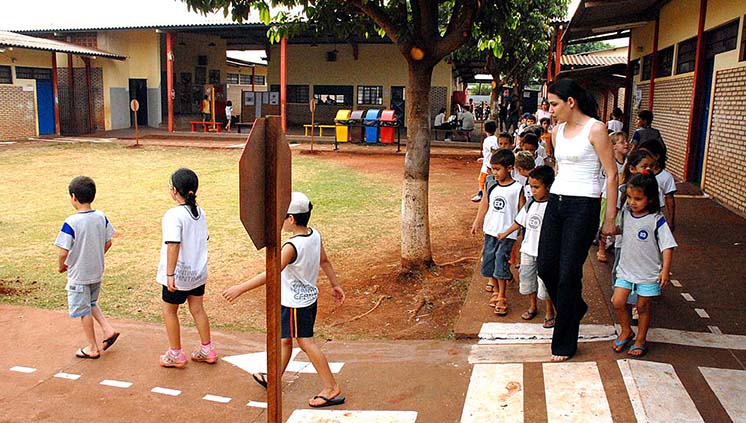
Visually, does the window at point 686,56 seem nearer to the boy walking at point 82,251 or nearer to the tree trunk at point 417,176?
the tree trunk at point 417,176

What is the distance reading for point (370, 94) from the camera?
1250 inches

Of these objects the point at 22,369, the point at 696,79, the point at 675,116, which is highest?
the point at 696,79

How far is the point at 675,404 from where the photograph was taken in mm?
3672

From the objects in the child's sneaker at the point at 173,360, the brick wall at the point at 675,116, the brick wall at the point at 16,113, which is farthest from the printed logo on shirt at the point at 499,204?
the brick wall at the point at 16,113

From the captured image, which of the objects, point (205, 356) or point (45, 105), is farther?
point (45, 105)

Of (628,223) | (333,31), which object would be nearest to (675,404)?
(628,223)

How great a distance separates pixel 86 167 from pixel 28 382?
1450cm

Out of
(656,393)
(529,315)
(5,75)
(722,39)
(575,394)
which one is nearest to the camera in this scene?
(656,393)

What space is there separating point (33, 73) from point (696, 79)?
2427cm

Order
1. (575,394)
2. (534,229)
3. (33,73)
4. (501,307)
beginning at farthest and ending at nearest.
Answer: (33,73) < (501,307) < (534,229) < (575,394)

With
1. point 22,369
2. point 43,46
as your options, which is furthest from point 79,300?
point 43,46

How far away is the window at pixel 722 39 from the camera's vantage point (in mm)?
10203

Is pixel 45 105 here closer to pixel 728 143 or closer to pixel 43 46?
pixel 43 46

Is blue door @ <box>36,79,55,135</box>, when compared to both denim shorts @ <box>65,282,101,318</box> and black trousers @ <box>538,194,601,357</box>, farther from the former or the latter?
black trousers @ <box>538,194,601,357</box>
